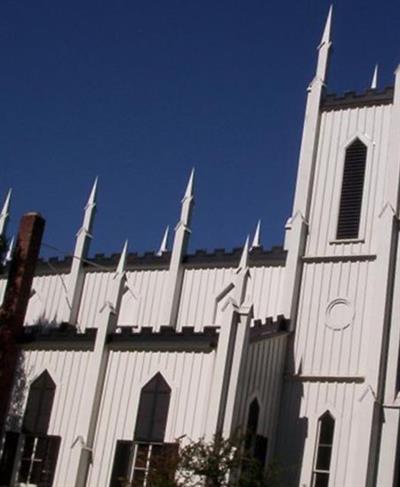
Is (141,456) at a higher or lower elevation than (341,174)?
lower

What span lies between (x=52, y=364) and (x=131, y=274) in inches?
321

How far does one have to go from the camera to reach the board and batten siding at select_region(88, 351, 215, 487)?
1228 inches

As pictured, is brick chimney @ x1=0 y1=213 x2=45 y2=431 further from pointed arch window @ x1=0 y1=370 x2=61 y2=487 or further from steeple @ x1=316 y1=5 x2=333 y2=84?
steeple @ x1=316 y1=5 x2=333 y2=84

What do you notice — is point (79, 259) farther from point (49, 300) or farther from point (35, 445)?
point (35, 445)

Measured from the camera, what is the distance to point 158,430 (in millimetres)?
31641

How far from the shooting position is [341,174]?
37.4 metres

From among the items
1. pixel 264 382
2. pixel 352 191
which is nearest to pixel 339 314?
pixel 264 382

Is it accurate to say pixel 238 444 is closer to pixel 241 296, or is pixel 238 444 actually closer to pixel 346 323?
pixel 241 296

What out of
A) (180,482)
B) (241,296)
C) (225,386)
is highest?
(241,296)

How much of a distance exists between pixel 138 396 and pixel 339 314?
24.2 feet

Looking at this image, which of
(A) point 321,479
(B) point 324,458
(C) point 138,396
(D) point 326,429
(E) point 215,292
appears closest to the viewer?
(C) point 138,396

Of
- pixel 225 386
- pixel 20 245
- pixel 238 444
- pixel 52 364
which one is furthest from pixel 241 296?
pixel 20 245

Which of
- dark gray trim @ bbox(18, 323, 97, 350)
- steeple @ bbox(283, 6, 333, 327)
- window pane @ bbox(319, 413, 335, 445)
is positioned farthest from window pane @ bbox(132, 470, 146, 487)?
steeple @ bbox(283, 6, 333, 327)

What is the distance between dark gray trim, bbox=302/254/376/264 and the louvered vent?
2.78 ft
